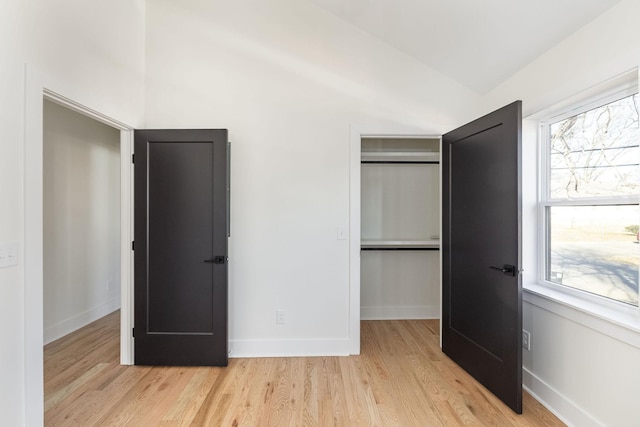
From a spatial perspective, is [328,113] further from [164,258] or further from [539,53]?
[164,258]

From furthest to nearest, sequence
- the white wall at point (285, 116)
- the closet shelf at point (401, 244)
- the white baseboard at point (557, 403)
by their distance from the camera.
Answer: the closet shelf at point (401, 244), the white wall at point (285, 116), the white baseboard at point (557, 403)

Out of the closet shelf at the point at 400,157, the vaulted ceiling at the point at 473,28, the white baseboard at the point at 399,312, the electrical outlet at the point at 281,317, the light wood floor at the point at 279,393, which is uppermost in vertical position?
the vaulted ceiling at the point at 473,28

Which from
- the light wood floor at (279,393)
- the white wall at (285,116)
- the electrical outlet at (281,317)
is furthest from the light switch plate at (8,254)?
the electrical outlet at (281,317)

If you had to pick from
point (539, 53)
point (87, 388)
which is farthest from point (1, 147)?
point (539, 53)

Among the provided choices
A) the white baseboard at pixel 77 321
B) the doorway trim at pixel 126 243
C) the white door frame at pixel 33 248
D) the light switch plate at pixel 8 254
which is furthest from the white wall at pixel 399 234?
the white baseboard at pixel 77 321

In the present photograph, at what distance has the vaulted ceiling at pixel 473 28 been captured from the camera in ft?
5.98

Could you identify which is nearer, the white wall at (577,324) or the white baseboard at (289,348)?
the white wall at (577,324)

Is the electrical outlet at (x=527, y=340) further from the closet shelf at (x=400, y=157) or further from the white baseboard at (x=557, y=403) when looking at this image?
the closet shelf at (x=400, y=157)

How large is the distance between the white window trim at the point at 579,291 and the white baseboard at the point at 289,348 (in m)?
1.58

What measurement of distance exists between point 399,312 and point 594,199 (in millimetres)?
2435

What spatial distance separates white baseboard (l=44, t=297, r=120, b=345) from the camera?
9.86 feet

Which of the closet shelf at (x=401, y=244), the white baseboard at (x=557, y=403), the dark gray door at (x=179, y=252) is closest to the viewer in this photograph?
the white baseboard at (x=557, y=403)

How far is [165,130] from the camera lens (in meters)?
2.50

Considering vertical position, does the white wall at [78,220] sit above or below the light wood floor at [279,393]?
above
